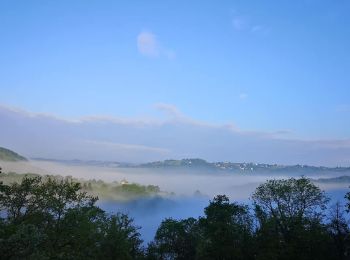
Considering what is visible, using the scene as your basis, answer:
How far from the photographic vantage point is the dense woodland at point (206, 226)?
39.7m

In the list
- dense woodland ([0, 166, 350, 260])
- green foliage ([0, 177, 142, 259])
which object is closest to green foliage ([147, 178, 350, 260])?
dense woodland ([0, 166, 350, 260])

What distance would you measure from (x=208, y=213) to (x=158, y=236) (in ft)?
77.1

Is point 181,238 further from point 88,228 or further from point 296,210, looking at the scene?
point 88,228

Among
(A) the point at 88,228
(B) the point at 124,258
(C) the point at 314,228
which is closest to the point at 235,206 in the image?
(C) the point at 314,228

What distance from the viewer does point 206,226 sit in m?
73.4

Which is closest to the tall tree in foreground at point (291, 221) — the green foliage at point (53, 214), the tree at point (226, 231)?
the tree at point (226, 231)

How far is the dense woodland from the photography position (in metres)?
39.7

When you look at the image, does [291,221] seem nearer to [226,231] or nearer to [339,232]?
[339,232]

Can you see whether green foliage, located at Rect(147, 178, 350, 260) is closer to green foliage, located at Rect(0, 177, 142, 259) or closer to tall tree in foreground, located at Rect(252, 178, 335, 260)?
tall tree in foreground, located at Rect(252, 178, 335, 260)

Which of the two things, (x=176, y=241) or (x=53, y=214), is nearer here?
(x=53, y=214)

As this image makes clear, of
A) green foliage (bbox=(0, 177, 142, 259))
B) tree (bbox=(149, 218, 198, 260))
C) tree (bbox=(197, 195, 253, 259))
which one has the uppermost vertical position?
green foliage (bbox=(0, 177, 142, 259))

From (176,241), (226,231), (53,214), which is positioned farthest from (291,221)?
(53,214)

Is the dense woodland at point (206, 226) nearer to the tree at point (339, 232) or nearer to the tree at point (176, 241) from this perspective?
the tree at point (339, 232)

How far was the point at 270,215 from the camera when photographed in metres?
69.6
